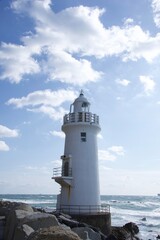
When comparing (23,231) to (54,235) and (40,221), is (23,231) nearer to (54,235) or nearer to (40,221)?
(40,221)

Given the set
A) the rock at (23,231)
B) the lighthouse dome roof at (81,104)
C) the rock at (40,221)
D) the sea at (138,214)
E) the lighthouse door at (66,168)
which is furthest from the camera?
the sea at (138,214)

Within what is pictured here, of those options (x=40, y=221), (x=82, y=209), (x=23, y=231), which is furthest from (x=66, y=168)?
(x=23, y=231)

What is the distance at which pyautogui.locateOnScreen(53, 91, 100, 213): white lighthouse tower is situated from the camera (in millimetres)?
18359

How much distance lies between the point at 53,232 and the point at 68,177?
44.6 feet

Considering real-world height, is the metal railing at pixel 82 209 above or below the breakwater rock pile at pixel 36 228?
above

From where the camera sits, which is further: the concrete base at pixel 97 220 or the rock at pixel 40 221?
the concrete base at pixel 97 220

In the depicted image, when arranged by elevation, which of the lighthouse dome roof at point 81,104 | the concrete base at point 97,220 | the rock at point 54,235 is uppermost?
the lighthouse dome roof at point 81,104

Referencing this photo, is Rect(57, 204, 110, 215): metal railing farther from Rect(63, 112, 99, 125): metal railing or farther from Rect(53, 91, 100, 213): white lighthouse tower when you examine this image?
Rect(63, 112, 99, 125): metal railing

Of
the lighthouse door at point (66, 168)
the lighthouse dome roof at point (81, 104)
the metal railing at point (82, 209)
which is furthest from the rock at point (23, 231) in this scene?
the lighthouse dome roof at point (81, 104)

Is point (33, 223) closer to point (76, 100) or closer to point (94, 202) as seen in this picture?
point (94, 202)

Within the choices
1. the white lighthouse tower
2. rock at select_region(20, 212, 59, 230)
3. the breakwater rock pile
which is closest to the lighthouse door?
the white lighthouse tower

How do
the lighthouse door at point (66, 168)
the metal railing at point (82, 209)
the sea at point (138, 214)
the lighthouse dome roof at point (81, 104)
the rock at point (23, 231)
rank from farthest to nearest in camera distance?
the sea at point (138, 214), the lighthouse dome roof at point (81, 104), the lighthouse door at point (66, 168), the metal railing at point (82, 209), the rock at point (23, 231)

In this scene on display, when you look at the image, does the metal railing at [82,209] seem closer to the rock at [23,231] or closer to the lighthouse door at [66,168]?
the lighthouse door at [66,168]

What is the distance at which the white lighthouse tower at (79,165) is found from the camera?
1836 centimetres
